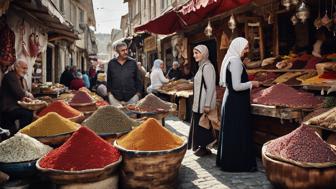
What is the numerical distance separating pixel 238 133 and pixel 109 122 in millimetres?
1713

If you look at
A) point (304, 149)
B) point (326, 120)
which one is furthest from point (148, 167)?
point (326, 120)

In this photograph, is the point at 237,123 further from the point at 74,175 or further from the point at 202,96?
the point at 74,175

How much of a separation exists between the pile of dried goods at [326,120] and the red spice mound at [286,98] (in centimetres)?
51

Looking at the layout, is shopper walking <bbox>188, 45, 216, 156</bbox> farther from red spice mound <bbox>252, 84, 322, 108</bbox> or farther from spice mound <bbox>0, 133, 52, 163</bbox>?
spice mound <bbox>0, 133, 52, 163</bbox>

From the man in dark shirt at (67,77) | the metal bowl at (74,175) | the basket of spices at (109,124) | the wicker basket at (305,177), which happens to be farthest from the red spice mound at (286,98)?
the man in dark shirt at (67,77)

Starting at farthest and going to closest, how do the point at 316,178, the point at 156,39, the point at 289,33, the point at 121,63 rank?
1. the point at 156,39
2. the point at 289,33
3. the point at 121,63
4. the point at 316,178

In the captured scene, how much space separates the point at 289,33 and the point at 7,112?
5.86m

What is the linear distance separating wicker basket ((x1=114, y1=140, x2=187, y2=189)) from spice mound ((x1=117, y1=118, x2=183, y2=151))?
10cm

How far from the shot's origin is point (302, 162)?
10.2ft

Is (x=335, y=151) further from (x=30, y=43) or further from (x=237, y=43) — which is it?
(x=30, y=43)

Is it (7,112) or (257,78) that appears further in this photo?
(257,78)

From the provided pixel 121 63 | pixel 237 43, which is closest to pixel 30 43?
pixel 121 63

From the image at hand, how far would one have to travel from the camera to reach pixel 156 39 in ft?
54.5

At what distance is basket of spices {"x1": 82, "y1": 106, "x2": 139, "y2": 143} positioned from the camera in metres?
4.11
